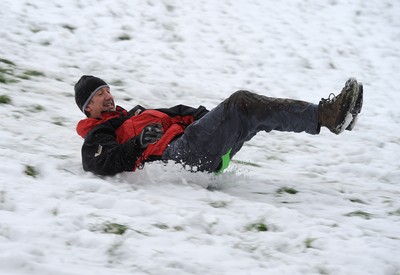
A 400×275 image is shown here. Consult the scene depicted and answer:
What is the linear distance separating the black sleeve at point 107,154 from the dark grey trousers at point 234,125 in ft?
1.23

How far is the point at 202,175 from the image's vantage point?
13.1 ft

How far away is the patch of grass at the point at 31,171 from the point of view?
3544 millimetres

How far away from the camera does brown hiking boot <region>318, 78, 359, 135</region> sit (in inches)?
140

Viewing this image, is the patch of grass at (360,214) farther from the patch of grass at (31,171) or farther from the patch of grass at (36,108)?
the patch of grass at (36,108)

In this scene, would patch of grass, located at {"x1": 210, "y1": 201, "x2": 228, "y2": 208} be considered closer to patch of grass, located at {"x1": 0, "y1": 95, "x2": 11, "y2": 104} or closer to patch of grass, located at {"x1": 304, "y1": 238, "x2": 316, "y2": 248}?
patch of grass, located at {"x1": 304, "y1": 238, "x2": 316, "y2": 248}

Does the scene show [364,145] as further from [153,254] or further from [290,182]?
[153,254]

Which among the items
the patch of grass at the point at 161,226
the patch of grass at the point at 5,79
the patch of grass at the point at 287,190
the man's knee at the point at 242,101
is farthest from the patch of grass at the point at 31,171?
the patch of grass at the point at 5,79

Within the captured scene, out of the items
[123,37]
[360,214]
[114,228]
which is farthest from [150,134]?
[123,37]

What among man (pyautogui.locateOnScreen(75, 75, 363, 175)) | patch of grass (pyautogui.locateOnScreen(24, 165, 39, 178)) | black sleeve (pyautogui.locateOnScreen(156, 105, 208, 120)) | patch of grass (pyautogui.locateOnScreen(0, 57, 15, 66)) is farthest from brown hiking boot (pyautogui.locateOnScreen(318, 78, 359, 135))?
patch of grass (pyautogui.locateOnScreen(0, 57, 15, 66))

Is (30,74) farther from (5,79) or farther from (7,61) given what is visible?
(5,79)

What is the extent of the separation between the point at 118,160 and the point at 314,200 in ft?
4.81

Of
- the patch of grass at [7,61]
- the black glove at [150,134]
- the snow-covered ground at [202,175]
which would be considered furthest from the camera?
the patch of grass at [7,61]

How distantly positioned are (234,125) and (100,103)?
3.83 feet

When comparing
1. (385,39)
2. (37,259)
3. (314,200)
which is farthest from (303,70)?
(37,259)
